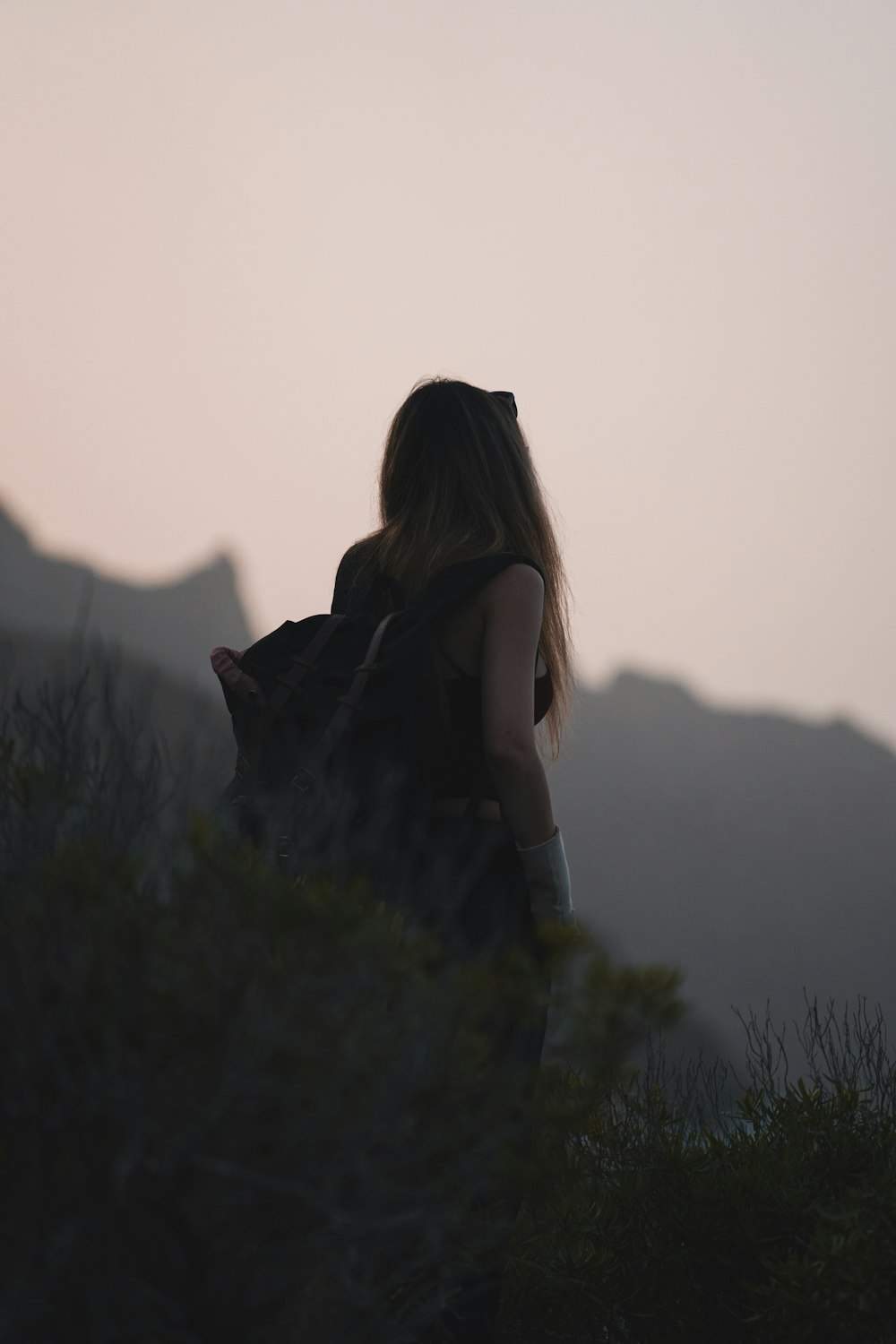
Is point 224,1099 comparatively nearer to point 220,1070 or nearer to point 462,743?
point 220,1070

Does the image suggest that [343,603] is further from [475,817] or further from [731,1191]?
[731,1191]

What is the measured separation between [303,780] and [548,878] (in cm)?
58

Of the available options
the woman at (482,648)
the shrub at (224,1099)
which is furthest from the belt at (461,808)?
the shrub at (224,1099)

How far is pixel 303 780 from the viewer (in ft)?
5.65

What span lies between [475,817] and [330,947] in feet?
3.17

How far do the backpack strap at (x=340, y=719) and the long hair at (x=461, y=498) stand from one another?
28 cm

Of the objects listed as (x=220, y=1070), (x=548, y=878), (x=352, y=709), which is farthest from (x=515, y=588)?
(x=220, y=1070)

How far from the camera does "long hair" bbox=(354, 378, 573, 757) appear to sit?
87.2 inches

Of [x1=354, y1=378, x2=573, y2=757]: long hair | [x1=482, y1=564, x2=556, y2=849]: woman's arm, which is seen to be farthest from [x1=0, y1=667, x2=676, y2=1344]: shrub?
[x1=354, y1=378, x2=573, y2=757]: long hair

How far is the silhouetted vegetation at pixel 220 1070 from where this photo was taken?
1049 millimetres

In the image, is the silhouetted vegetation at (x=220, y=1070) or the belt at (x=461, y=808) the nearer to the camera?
the silhouetted vegetation at (x=220, y=1070)

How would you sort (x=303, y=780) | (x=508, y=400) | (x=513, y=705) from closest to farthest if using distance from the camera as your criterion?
(x=303, y=780) < (x=513, y=705) < (x=508, y=400)

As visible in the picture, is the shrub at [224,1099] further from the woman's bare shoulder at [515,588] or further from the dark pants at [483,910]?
the woman's bare shoulder at [515,588]

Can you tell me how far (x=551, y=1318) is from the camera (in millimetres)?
2844
